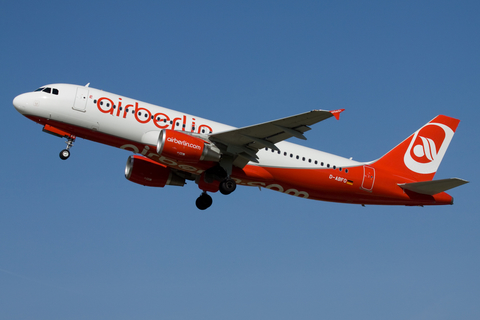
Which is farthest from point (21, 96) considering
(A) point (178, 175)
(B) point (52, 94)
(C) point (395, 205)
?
(C) point (395, 205)

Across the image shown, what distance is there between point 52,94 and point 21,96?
1533 millimetres

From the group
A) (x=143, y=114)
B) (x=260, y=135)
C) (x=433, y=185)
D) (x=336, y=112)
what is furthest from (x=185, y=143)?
(x=433, y=185)

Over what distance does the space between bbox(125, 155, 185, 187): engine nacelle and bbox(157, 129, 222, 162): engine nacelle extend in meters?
4.98

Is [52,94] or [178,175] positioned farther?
[178,175]

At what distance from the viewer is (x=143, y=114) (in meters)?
28.4

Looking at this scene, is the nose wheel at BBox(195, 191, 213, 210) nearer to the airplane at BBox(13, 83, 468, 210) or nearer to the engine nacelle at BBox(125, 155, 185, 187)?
the airplane at BBox(13, 83, 468, 210)

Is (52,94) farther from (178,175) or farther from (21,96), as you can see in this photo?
(178,175)

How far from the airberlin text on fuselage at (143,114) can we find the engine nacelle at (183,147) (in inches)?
50.2

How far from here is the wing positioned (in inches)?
1000

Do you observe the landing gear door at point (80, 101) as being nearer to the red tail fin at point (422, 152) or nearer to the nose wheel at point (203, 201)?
the nose wheel at point (203, 201)

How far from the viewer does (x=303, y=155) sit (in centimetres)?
3106

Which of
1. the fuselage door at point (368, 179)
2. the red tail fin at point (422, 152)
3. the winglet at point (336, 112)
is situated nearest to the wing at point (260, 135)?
the winglet at point (336, 112)

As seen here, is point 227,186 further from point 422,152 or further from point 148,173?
point 422,152

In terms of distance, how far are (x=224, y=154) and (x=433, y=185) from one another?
1182 centimetres
